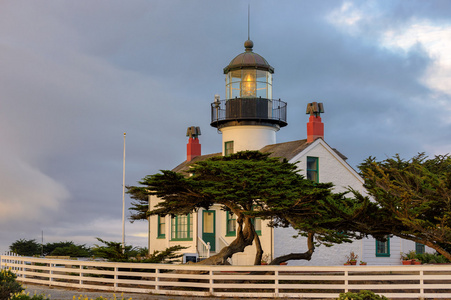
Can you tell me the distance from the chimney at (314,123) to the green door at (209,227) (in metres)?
6.47

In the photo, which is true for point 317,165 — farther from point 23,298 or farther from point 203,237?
point 23,298

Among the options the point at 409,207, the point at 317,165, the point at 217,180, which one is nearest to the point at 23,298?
the point at 217,180

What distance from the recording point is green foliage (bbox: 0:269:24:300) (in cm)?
1379

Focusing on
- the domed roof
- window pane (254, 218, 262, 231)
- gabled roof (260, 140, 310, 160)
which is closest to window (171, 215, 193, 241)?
window pane (254, 218, 262, 231)

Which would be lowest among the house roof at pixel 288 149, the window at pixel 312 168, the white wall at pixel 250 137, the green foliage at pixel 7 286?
the green foliage at pixel 7 286

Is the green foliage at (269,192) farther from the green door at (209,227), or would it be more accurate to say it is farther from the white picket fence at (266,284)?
the green door at (209,227)

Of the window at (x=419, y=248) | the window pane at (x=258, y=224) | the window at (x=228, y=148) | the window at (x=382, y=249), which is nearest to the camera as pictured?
the window pane at (x=258, y=224)

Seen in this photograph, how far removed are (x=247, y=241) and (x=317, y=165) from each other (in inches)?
327

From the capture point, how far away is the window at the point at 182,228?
100 feet

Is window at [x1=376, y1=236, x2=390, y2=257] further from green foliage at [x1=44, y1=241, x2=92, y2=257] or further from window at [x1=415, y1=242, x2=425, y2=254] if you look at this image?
green foliage at [x1=44, y1=241, x2=92, y2=257]

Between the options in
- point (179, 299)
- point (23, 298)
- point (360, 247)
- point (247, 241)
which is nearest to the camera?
point (23, 298)

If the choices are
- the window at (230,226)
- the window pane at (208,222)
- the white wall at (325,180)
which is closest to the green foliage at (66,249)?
the window pane at (208,222)

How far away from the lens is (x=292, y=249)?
26719 millimetres

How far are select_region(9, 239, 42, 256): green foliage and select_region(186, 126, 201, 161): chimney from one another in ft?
50.8
